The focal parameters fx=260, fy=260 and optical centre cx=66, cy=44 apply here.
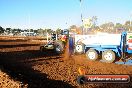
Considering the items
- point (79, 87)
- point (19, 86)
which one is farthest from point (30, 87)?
point (79, 87)

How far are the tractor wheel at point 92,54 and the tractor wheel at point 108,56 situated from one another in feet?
2.32

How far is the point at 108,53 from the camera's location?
56.7 ft

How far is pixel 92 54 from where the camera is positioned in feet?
59.6

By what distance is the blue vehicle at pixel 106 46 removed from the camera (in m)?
16.9

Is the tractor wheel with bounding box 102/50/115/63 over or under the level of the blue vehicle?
under

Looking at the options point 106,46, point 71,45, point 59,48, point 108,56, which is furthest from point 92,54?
point 59,48

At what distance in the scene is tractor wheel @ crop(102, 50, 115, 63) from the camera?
17.1 meters

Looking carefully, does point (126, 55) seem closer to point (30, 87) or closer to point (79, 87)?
point (79, 87)

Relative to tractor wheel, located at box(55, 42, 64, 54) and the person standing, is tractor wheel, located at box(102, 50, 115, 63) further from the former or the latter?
tractor wheel, located at box(55, 42, 64, 54)

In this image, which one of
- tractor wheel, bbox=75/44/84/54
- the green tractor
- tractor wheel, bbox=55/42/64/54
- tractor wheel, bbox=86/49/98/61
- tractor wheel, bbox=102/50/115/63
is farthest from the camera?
the green tractor

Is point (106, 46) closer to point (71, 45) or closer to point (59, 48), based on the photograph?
point (71, 45)

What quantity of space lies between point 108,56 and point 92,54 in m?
1.32

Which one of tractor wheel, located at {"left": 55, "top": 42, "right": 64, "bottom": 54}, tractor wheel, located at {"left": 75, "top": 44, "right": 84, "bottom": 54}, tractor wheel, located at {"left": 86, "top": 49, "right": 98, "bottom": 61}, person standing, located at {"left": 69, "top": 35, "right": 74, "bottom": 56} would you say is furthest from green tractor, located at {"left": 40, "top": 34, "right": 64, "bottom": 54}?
tractor wheel, located at {"left": 86, "top": 49, "right": 98, "bottom": 61}

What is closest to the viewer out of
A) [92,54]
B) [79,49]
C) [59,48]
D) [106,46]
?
[106,46]
